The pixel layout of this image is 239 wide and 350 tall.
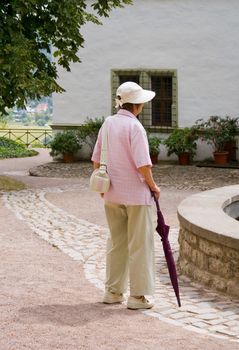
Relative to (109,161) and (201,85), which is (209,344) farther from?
(201,85)

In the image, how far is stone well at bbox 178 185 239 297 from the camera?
7105 mm

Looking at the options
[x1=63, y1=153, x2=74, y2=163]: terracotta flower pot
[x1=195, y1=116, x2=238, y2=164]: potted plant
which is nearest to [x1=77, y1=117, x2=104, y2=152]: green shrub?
[x1=63, y1=153, x2=74, y2=163]: terracotta flower pot

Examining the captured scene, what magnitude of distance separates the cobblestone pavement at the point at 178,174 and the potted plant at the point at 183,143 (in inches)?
17.2

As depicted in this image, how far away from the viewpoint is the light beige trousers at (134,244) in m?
6.46

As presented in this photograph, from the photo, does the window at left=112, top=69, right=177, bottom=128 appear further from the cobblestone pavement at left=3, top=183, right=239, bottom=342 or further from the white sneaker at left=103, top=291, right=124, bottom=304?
the white sneaker at left=103, top=291, right=124, bottom=304

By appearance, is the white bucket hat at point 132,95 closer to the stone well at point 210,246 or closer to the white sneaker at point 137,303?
the stone well at point 210,246

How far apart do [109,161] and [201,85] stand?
1544 centimetres

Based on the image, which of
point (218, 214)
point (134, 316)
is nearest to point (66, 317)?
point (134, 316)

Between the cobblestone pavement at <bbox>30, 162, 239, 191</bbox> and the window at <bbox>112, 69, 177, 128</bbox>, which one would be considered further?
the window at <bbox>112, 69, 177, 128</bbox>

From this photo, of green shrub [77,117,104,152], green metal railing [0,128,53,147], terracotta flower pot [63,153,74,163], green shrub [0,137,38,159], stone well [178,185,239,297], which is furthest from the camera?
green metal railing [0,128,53,147]

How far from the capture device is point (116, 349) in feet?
17.2

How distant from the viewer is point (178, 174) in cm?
1972

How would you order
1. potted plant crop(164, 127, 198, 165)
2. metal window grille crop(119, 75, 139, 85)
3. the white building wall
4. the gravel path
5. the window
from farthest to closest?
metal window grille crop(119, 75, 139, 85) → the window → potted plant crop(164, 127, 198, 165) → the white building wall → the gravel path

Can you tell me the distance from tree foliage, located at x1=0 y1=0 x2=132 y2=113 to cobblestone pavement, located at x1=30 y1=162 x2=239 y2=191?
3897 mm
